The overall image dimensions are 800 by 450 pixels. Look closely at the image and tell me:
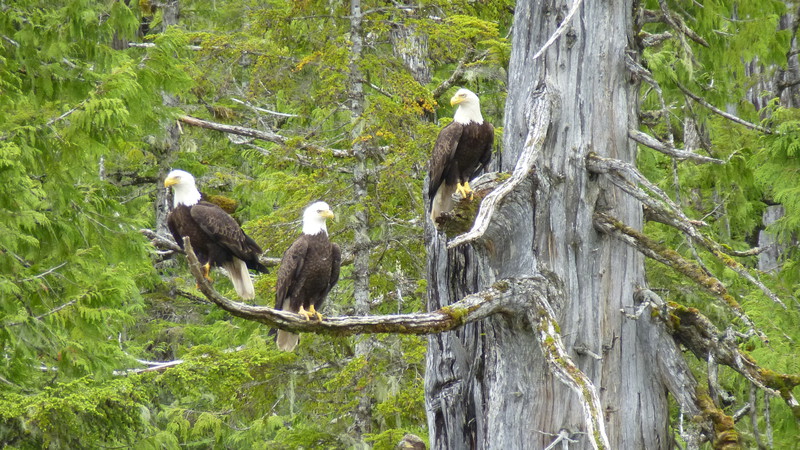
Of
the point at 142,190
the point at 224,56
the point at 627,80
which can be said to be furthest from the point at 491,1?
the point at 142,190

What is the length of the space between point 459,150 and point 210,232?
6.24ft

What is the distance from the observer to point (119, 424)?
35.0ft

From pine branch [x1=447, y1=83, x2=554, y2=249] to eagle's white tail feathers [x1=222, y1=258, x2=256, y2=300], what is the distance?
308 cm

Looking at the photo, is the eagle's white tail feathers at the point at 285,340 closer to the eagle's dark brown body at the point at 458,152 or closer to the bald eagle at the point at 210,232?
the bald eagle at the point at 210,232

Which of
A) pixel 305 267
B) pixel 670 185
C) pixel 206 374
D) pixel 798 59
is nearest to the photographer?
pixel 305 267

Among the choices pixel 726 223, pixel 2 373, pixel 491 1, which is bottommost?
pixel 2 373

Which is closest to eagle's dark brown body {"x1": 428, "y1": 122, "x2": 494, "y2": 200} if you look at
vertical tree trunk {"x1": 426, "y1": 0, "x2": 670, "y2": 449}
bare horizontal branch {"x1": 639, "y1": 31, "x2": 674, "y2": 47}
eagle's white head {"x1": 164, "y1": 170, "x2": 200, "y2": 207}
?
vertical tree trunk {"x1": 426, "y1": 0, "x2": 670, "y2": 449}

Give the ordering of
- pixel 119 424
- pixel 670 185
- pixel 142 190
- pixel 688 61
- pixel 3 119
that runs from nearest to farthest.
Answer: pixel 688 61 < pixel 3 119 < pixel 119 424 < pixel 670 185 < pixel 142 190

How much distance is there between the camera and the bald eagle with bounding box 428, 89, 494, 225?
710cm

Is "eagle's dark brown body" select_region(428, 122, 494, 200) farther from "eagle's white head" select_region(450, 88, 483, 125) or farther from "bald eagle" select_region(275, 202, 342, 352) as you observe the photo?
"bald eagle" select_region(275, 202, 342, 352)

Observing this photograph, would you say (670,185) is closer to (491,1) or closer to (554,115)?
(491,1)

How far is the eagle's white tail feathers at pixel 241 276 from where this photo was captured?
7.87 m

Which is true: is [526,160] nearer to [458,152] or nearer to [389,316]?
[389,316]

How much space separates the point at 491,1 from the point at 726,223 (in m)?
5.33
